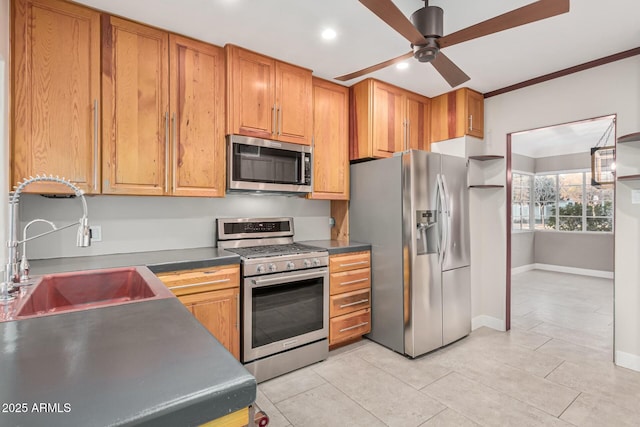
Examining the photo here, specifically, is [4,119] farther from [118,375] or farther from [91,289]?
[118,375]

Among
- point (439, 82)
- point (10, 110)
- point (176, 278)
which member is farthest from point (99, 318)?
point (439, 82)

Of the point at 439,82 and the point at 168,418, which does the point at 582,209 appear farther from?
the point at 168,418

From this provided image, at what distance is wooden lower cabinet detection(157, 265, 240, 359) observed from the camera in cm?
217

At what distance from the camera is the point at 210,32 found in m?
2.41

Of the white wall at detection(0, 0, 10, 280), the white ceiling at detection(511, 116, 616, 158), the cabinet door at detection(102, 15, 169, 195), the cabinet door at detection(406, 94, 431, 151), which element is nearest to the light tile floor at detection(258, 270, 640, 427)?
the cabinet door at detection(102, 15, 169, 195)

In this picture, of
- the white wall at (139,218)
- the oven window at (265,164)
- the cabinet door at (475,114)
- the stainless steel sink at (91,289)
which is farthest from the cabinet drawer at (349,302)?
the cabinet door at (475,114)

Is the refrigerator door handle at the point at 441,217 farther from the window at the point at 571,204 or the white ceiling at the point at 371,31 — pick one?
the window at the point at 571,204

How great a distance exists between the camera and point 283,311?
2602mm

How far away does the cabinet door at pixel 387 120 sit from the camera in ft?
10.9

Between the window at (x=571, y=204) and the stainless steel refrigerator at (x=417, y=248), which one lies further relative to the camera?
the window at (x=571, y=204)

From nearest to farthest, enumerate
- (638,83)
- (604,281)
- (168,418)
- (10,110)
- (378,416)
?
(168,418), (10,110), (378,416), (638,83), (604,281)

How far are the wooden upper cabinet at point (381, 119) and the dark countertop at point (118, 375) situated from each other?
108 inches

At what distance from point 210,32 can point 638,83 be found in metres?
3.41

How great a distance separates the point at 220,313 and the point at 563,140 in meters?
6.89
